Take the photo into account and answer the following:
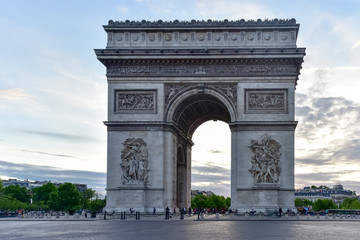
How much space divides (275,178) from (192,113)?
36.0 feet

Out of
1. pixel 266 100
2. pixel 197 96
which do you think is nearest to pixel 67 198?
pixel 197 96

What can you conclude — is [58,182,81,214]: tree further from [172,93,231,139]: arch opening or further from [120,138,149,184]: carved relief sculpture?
[120,138,149,184]: carved relief sculpture

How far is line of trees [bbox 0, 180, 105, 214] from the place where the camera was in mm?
96562

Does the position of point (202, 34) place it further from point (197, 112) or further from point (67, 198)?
point (67, 198)

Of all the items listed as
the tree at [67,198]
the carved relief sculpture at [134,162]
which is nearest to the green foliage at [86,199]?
the tree at [67,198]

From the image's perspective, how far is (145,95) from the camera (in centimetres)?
4538

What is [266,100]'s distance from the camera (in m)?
44.6

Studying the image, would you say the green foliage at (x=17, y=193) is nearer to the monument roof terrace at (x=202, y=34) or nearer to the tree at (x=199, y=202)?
the tree at (x=199, y=202)

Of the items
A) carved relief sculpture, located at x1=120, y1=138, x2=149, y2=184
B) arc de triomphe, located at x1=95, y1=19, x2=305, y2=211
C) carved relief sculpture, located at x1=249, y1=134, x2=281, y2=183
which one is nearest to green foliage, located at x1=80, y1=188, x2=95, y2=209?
arc de triomphe, located at x1=95, y1=19, x2=305, y2=211

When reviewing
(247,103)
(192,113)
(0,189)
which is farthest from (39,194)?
(247,103)

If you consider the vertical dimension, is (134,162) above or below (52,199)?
above

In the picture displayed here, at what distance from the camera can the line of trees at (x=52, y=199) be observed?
317ft

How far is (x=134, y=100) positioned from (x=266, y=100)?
998cm

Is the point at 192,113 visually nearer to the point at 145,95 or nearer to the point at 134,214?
the point at 145,95
